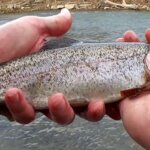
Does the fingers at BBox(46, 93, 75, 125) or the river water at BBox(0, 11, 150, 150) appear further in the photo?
the river water at BBox(0, 11, 150, 150)

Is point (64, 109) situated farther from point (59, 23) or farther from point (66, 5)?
point (66, 5)

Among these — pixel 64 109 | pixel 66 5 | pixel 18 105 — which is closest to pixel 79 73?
pixel 64 109

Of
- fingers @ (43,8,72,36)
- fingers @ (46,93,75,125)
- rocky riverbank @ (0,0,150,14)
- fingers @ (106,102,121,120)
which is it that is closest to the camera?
fingers @ (46,93,75,125)

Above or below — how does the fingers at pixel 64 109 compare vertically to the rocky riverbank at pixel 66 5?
above

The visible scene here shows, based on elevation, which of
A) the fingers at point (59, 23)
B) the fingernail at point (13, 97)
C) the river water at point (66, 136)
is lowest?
the river water at point (66, 136)

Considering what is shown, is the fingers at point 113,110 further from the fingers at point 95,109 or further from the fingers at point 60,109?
the fingers at point 60,109

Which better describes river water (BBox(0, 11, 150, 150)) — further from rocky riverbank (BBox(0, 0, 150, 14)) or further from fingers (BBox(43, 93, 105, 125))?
rocky riverbank (BBox(0, 0, 150, 14))

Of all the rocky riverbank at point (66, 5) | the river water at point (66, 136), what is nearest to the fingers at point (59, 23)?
the river water at point (66, 136)

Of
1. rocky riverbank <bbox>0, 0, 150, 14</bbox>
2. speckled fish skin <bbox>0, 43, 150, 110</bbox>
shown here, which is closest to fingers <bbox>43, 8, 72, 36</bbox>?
speckled fish skin <bbox>0, 43, 150, 110</bbox>
